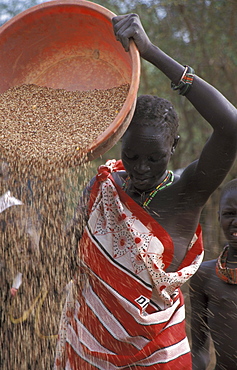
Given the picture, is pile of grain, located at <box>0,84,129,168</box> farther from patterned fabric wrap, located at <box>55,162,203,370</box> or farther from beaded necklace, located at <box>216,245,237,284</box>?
beaded necklace, located at <box>216,245,237,284</box>

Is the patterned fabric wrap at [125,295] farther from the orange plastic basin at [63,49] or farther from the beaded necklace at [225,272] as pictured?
the orange plastic basin at [63,49]

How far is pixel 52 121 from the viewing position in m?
2.30

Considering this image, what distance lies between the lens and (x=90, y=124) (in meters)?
2.22

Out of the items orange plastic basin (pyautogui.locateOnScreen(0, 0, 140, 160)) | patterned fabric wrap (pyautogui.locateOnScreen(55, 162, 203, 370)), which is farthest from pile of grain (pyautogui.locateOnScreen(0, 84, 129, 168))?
patterned fabric wrap (pyautogui.locateOnScreen(55, 162, 203, 370))

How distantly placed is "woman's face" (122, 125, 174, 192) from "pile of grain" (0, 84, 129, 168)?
4.7 inches

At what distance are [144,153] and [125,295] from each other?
1.89ft

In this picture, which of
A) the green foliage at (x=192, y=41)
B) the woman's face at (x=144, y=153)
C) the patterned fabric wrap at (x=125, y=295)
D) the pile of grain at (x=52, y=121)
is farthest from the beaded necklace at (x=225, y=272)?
the green foliage at (x=192, y=41)

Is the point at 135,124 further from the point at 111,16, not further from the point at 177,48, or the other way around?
the point at 177,48

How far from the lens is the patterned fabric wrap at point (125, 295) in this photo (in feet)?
7.08

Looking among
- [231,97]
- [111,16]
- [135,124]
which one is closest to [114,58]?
[111,16]

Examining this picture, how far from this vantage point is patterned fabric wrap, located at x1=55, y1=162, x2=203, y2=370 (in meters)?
2.16

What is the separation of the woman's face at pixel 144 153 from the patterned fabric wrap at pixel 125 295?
0.15m

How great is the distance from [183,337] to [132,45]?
122 cm

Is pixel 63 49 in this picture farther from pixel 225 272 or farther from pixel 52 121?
pixel 225 272
